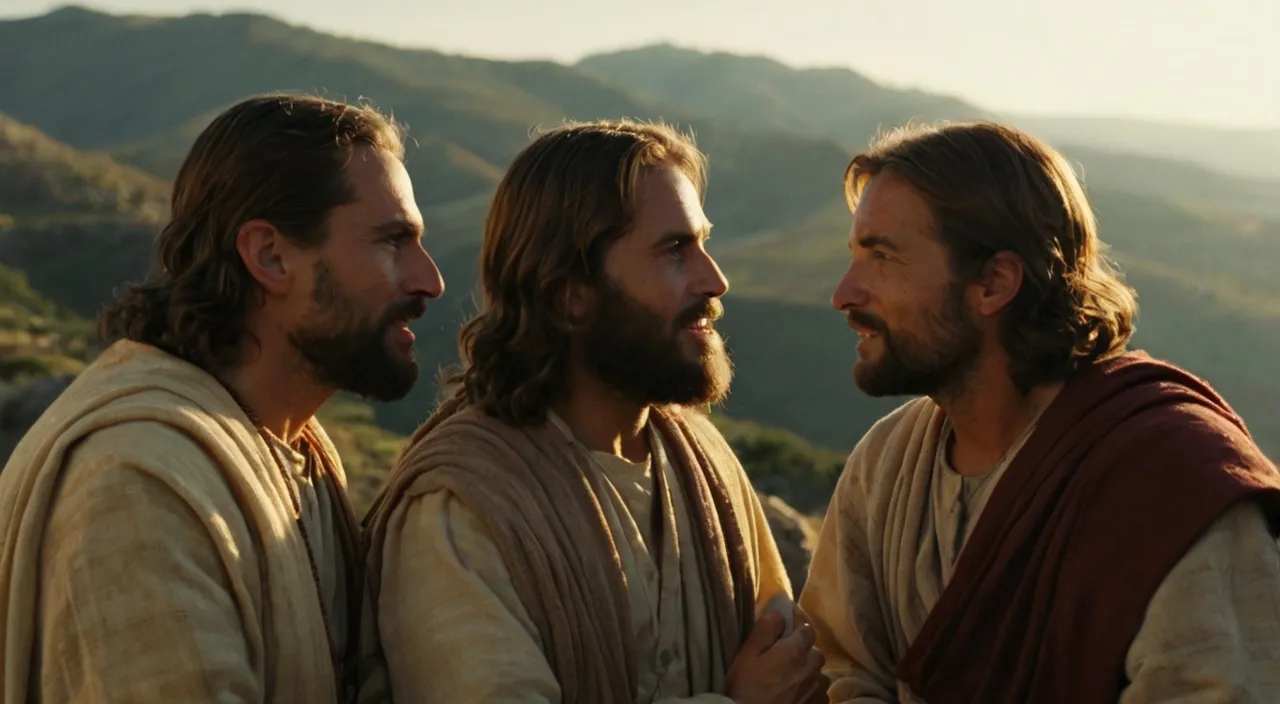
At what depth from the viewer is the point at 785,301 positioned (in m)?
55.8

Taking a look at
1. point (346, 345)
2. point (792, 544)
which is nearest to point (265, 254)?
point (346, 345)

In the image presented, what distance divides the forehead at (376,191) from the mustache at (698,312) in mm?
772

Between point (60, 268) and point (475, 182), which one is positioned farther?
point (475, 182)

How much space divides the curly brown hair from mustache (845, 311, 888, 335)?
1.50 metres

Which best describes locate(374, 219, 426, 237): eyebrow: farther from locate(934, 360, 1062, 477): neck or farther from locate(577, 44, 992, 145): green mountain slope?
locate(577, 44, 992, 145): green mountain slope

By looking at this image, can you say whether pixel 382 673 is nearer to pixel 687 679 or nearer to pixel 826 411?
pixel 687 679

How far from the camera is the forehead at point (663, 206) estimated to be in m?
4.09

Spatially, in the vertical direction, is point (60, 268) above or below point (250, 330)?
below

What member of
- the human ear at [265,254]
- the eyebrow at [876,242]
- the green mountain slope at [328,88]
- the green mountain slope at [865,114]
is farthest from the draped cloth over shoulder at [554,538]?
the green mountain slope at [865,114]

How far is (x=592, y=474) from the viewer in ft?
13.1

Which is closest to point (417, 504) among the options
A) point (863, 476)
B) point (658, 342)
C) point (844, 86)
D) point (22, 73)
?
point (658, 342)

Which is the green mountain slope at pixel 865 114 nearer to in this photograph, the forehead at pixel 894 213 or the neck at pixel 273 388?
the forehead at pixel 894 213

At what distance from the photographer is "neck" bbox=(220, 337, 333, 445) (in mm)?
3797

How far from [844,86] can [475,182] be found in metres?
113
